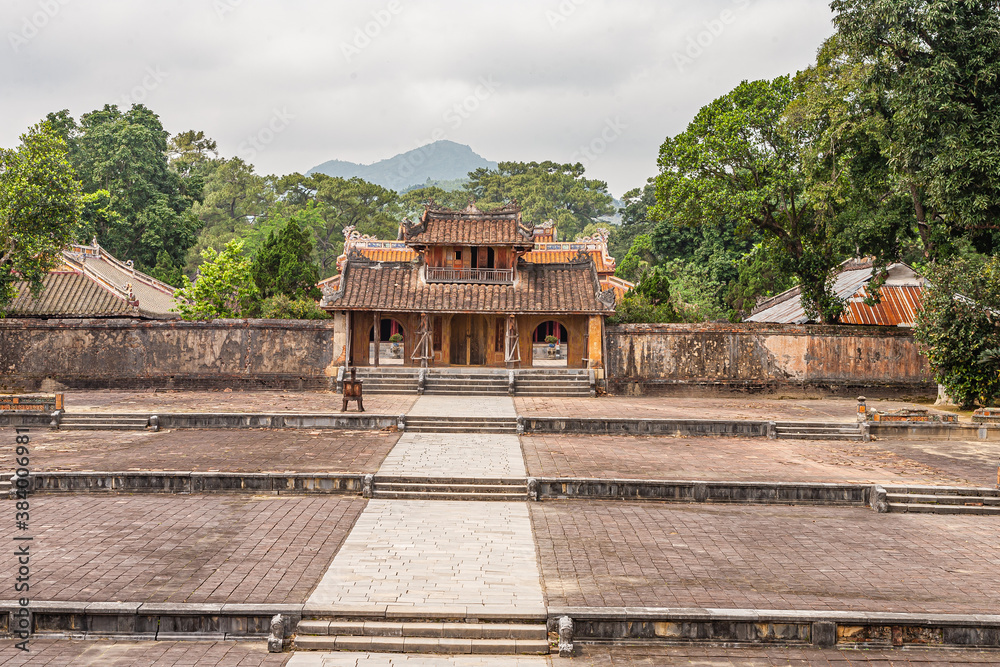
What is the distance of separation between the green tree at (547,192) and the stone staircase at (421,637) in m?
61.2

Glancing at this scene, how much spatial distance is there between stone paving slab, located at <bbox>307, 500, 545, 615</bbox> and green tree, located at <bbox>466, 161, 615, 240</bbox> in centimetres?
5757

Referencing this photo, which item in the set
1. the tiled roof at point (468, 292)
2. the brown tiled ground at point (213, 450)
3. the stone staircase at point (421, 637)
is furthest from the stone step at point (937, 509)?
the tiled roof at point (468, 292)

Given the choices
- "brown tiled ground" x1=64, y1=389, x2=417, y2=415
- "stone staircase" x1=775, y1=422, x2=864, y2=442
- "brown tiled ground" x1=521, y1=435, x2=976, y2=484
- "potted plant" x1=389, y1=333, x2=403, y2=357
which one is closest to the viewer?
"brown tiled ground" x1=521, y1=435, x2=976, y2=484

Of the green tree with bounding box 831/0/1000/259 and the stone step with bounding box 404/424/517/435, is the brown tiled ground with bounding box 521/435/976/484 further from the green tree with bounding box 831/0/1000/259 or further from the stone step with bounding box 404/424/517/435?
the green tree with bounding box 831/0/1000/259

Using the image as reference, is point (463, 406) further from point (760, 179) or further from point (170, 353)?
point (760, 179)

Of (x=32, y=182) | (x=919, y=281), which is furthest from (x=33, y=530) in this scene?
(x=919, y=281)

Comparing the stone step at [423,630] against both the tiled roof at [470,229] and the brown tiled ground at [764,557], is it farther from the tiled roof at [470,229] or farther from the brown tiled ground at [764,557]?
the tiled roof at [470,229]

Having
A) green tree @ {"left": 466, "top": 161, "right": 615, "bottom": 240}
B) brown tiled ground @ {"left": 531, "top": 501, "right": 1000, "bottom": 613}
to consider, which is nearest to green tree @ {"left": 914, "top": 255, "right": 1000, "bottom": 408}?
brown tiled ground @ {"left": 531, "top": 501, "right": 1000, "bottom": 613}

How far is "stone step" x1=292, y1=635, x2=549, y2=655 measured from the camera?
7480 millimetres

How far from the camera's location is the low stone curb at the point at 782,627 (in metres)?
7.68

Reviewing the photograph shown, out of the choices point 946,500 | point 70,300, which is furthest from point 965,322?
point 70,300

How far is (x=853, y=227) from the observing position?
23.2 metres

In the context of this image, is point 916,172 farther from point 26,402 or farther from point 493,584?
point 26,402

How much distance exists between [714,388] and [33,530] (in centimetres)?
1983
